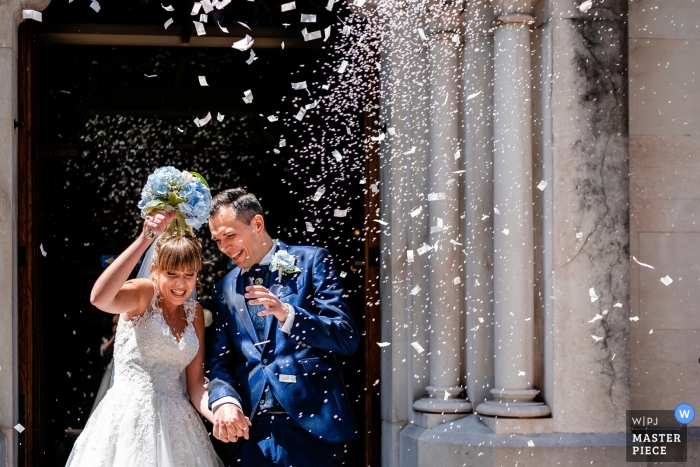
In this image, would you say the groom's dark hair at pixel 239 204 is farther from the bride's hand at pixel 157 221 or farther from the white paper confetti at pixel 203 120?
the white paper confetti at pixel 203 120

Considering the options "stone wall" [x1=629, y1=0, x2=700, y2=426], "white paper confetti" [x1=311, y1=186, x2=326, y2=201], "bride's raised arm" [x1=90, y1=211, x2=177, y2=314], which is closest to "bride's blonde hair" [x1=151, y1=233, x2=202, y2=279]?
"bride's raised arm" [x1=90, y1=211, x2=177, y2=314]

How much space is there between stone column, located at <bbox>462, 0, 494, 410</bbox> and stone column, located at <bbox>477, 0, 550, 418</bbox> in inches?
3.9

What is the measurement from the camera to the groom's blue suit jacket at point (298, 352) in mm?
4293

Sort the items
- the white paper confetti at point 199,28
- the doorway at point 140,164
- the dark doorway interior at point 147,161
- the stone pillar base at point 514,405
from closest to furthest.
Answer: the stone pillar base at point 514,405 → the white paper confetti at point 199,28 → the doorway at point 140,164 → the dark doorway interior at point 147,161

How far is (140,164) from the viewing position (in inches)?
283

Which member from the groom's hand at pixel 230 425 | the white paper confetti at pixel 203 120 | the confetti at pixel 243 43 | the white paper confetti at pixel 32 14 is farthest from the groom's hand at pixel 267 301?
the white paper confetti at pixel 203 120

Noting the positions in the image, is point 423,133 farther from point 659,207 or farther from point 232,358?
point 232,358

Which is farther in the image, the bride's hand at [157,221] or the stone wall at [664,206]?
the stone wall at [664,206]

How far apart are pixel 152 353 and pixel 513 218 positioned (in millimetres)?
1958

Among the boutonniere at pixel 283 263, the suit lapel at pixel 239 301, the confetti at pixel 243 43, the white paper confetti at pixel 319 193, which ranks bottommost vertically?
the suit lapel at pixel 239 301

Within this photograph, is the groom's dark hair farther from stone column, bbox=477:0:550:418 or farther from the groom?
stone column, bbox=477:0:550:418

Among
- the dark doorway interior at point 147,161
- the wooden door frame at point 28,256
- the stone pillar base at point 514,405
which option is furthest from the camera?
the dark doorway interior at point 147,161

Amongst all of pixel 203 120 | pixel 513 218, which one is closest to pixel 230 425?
pixel 513 218

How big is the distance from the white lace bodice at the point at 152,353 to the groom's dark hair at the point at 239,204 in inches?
19.2
